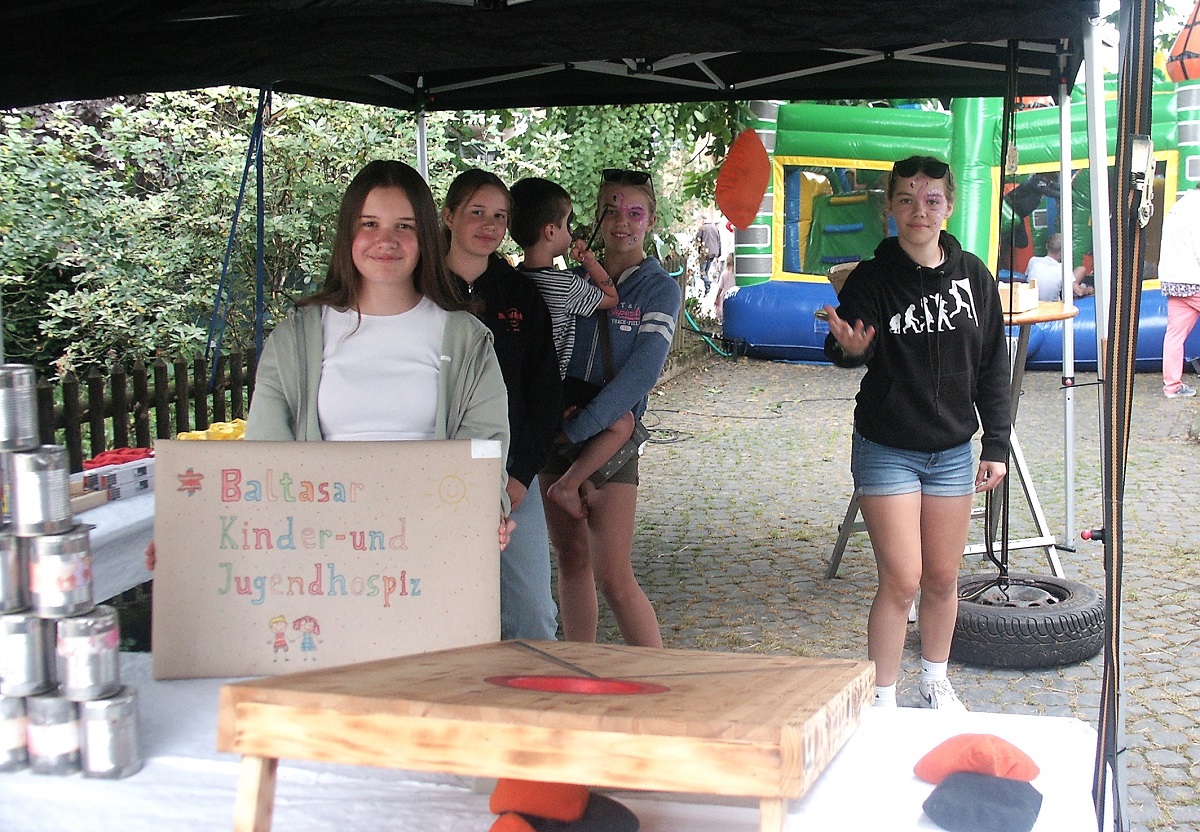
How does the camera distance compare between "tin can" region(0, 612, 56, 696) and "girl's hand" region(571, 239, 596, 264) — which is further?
"girl's hand" region(571, 239, 596, 264)

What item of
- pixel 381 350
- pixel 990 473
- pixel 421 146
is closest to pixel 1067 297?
pixel 990 473

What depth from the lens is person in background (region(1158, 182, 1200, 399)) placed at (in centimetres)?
926

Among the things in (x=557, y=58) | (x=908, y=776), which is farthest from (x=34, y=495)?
(x=557, y=58)

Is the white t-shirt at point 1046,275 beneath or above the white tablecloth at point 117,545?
above

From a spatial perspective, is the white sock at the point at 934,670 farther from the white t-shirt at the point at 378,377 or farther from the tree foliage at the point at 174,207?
the tree foliage at the point at 174,207

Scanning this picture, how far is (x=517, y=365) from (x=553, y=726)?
1662mm

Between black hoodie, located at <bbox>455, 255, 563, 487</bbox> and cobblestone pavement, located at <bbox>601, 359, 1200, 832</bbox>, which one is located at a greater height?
black hoodie, located at <bbox>455, 255, 563, 487</bbox>

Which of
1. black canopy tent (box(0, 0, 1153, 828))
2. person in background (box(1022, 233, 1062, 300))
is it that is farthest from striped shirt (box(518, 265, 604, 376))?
person in background (box(1022, 233, 1062, 300))

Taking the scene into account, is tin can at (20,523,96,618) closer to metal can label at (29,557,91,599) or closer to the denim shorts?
metal can label at (29,557,91,599)

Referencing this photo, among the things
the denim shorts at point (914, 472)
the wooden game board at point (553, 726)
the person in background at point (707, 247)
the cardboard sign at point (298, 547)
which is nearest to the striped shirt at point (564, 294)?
the denim shorts at point (914, 472)

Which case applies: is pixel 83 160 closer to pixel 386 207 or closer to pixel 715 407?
pixel 715 407

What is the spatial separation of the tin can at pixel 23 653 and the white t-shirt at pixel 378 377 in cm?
64

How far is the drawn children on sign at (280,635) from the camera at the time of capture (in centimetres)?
172

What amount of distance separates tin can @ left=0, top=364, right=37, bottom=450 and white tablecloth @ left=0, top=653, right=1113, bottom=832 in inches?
17.2
